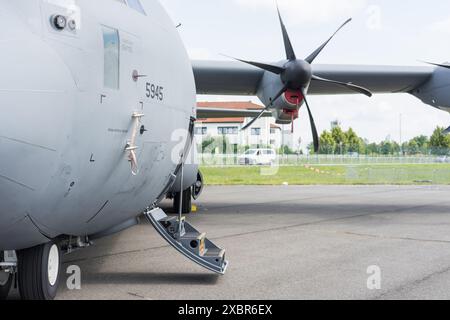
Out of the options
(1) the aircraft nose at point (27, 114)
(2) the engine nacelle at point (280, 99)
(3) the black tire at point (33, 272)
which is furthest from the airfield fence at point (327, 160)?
(1) the aircraft nose at point (27, 114)

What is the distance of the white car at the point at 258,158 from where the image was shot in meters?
59.7

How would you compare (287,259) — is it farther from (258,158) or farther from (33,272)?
(258,158)

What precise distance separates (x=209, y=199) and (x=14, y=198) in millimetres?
15802

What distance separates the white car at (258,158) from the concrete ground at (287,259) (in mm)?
44482

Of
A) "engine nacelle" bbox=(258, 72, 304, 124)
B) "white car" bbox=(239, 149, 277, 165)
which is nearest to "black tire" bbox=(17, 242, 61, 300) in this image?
"engine nacelle" bbox=(258, 72, 304, 124)

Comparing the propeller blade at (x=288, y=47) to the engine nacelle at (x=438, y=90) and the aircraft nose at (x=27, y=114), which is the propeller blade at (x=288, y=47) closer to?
the engine nacelle at (x=438, y=90)

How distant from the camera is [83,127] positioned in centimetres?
463

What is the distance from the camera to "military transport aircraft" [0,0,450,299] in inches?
160

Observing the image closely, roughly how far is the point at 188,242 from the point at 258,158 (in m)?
53.4

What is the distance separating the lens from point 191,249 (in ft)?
22.9

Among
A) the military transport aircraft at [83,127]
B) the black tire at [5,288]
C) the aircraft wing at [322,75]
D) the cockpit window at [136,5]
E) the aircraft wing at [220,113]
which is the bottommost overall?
the black tire at [5,288]

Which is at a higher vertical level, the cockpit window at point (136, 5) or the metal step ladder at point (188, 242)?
the cockpit window at point (136, 5)

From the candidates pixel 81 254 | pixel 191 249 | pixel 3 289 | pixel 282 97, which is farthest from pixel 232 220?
pixel 3 289

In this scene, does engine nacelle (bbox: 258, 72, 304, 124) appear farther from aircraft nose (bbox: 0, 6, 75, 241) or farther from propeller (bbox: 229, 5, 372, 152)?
aircraft nose (bbox: 0, 6, 75, 241)
